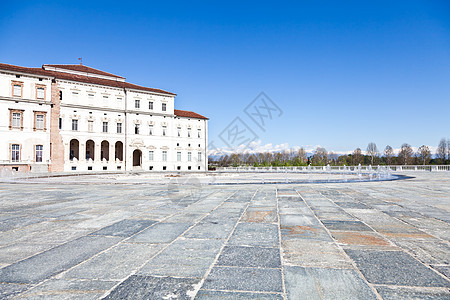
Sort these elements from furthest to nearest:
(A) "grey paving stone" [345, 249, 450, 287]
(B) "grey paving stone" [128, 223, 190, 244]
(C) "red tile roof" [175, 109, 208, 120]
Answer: (C) "red tile roof" [175, 109, 208, 120], (B) "grey paving stone" [128, 223, 190, 244], (A) "grey paving stone" [345, 249, 450, 287]

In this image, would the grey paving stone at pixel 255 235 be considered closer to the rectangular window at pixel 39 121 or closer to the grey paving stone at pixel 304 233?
the grey paving stone at pixel 304 233

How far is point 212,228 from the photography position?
14.1ft

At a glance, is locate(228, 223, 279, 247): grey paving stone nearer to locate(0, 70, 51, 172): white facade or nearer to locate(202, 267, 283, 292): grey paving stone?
locate(202, 267, 283, 292): grey paving stone

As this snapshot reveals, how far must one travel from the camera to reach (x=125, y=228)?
4.34 m

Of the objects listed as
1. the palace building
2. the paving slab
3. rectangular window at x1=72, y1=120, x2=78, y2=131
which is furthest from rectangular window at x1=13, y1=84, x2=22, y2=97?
the paving slab

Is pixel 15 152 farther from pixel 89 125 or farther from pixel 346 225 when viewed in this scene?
pixel 346 225

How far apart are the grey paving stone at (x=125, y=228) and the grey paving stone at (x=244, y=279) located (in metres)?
2.01

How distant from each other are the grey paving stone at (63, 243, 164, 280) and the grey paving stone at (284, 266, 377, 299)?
154 centimetres

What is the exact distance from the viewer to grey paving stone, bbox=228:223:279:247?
3477mm

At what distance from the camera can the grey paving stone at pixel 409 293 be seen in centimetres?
207

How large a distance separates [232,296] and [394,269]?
1712 mm

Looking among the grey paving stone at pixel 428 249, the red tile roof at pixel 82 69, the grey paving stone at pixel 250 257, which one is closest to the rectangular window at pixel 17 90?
the red tile roof at pixel 82 69

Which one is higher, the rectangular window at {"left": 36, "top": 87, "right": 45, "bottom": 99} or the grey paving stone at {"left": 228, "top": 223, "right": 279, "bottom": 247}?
the rectangular window at {"left": 36, "top": 87, "right": 45, "bottom": 99}

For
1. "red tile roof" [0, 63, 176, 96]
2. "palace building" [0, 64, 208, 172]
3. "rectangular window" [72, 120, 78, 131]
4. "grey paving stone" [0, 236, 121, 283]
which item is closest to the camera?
"grey paving stone" [0, 236, 121, 283]
